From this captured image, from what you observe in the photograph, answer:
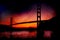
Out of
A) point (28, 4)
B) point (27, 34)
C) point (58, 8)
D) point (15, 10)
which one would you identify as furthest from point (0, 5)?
point (58, 8)

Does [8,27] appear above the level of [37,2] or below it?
below

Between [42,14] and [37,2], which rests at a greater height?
[37,2]

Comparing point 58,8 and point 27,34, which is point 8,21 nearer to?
point 27,34

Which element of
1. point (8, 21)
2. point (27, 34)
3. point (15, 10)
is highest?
point (15, 10)

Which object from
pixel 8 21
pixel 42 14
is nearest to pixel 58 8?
pixel 42 14

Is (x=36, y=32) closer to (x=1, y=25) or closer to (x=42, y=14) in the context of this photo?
(x=42, y=14)

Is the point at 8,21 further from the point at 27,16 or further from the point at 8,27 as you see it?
the point at 27,16

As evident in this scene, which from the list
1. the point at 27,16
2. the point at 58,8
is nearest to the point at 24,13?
the point at 27,16
